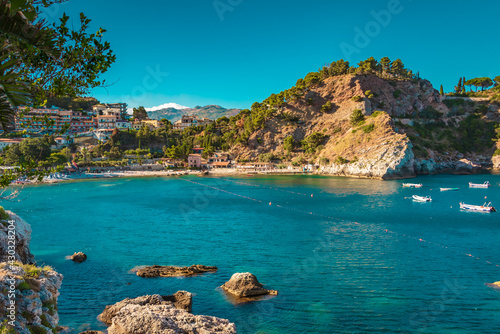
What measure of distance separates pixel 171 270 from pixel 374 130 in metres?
76.1

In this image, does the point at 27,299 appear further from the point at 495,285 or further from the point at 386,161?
the point at 386,161

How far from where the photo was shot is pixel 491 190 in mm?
55000

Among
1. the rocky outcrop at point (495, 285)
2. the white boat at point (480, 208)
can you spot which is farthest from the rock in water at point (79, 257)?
the white boat at point (480, 208)

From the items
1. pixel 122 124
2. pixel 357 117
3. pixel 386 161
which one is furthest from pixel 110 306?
pixel 122 124

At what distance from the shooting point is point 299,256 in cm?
2383

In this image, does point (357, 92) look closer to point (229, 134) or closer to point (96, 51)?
point (229, 134)

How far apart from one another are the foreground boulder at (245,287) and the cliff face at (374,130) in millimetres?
64582

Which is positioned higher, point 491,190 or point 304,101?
point 304,101

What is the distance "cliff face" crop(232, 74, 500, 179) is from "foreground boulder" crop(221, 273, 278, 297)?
6458cm

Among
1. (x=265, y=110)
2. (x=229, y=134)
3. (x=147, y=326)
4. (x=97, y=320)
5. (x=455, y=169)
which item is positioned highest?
(x=265, y=110)

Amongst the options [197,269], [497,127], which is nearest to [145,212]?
[197,269]

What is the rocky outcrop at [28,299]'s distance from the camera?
7.75 metres

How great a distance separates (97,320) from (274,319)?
8391 millimetres

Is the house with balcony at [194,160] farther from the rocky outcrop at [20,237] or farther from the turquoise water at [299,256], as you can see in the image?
the rocky outcrop at [20,237]
